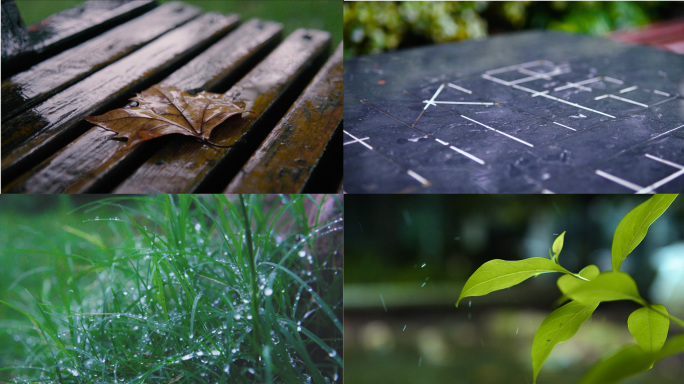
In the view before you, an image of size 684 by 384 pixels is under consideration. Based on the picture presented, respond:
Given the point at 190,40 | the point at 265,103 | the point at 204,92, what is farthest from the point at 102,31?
the point at 265,103

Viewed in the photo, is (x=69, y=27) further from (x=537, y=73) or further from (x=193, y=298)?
(x=537, y=73)

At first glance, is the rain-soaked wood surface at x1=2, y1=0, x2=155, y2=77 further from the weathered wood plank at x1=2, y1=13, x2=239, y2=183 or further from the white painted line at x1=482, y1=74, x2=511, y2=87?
the white painted line at x1=482, y1=74, x2=511, y2=87

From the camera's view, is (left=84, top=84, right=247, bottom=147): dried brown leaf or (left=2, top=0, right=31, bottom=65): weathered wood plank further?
(left=2, top=0, right=31, bottom=65): weathered wood plank

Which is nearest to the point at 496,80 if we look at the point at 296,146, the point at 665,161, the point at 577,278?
the point at 665,161

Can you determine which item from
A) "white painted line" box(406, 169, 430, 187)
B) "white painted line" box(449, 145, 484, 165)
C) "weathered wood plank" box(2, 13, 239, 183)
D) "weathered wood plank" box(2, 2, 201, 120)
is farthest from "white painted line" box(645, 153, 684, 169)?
"weathered wood plank" box(2, 2, 201, 120)

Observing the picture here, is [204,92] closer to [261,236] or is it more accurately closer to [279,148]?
[279,148]
